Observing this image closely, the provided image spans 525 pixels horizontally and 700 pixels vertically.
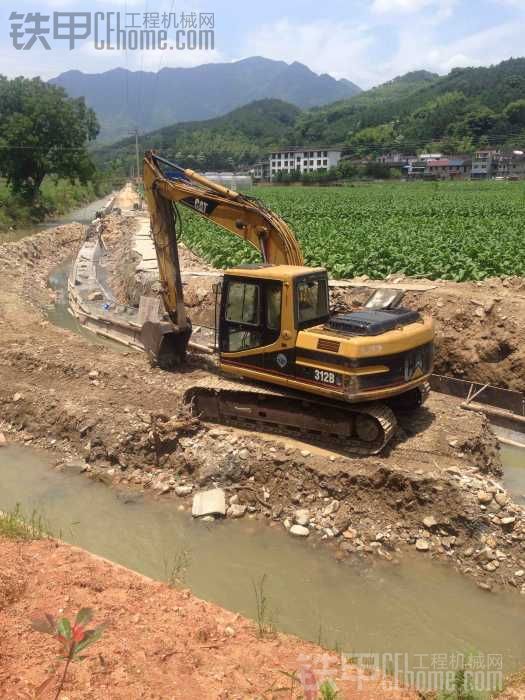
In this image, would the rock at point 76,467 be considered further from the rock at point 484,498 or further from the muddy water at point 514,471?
the muddy water at point 514,471

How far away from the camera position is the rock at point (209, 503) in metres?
7.92

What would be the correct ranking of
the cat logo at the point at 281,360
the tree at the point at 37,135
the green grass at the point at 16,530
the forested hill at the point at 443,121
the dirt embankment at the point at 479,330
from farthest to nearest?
the forested hill at the point at 443,121
the tree at the point at 37,135
the dirt embankment at the point at 479,330
the cat logo at the point at 281,360
the green grass at the point at 16,530

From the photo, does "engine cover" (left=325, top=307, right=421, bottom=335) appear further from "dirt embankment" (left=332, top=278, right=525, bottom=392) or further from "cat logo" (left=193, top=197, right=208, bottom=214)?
"cat logo" (left=193, top=197, right=208, bottom=214)

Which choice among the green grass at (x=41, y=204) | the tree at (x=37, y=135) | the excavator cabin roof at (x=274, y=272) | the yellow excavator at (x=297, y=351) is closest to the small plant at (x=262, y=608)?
the yellow excavator at (x=297, y=351)

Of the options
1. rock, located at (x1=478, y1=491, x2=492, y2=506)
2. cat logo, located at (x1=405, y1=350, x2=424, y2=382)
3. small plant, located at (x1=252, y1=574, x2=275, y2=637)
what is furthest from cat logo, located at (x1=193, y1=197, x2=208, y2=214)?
rock, located at (x1=478, y1=491, x2=492, y2=506)

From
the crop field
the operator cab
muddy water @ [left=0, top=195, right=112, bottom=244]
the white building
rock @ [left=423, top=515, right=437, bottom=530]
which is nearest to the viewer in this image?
rock @ [left=423, top=515, right=437, bottom=530]

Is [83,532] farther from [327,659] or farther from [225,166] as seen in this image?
[225,166]

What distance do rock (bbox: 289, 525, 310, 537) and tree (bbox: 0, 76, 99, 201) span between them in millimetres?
42760

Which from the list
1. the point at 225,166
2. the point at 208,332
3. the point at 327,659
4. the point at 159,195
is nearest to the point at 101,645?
the point at 327,659

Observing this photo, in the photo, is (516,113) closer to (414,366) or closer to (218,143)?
(218,143)

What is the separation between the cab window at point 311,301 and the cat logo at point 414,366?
57.4 inches

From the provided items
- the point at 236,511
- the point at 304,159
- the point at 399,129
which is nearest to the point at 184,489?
the point at 236,511

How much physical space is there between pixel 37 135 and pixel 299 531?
147ft

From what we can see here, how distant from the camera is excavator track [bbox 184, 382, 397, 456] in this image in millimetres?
8367
